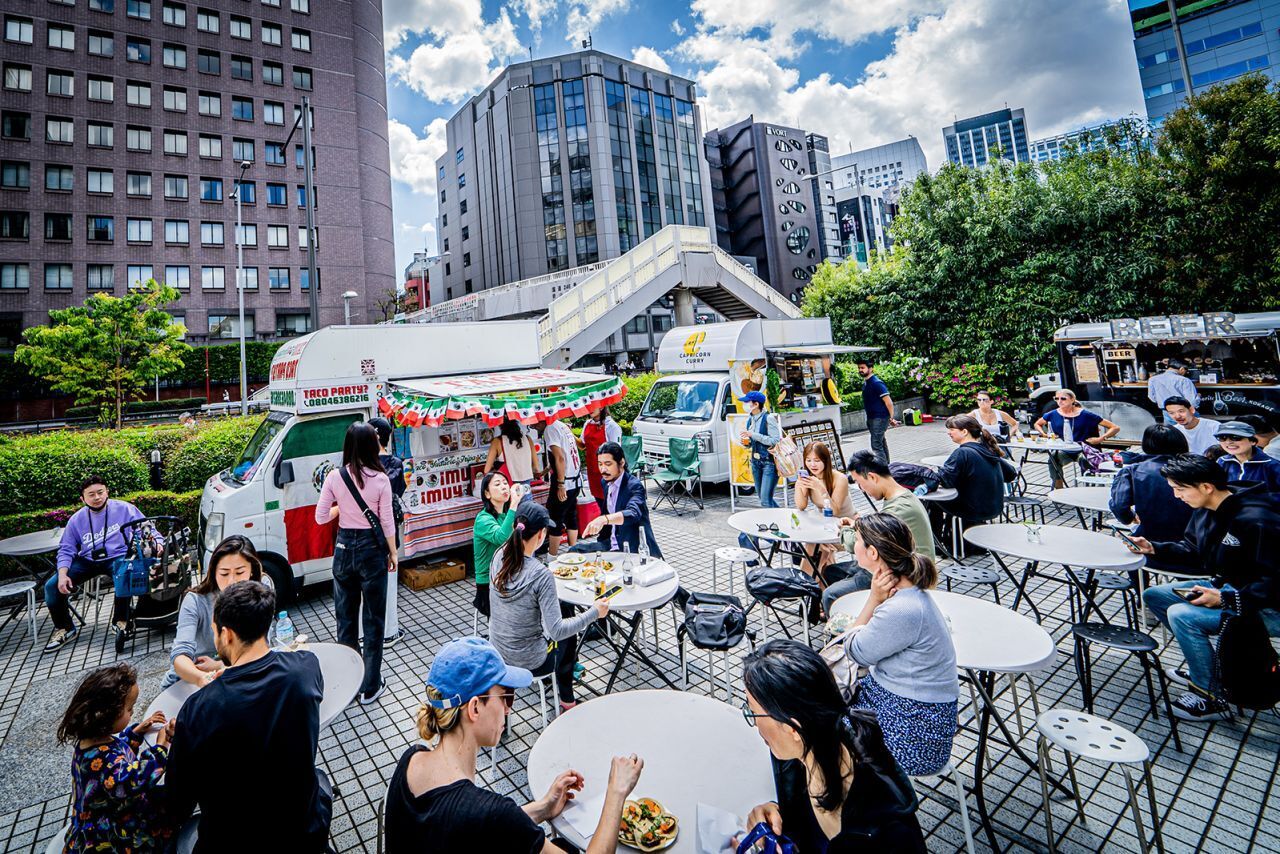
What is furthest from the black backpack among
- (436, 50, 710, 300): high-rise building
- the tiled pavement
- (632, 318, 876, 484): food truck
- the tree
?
(436, 50, 710, 300): high-rise building

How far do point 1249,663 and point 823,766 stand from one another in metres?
3.29

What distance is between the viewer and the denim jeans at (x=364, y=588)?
4.42m

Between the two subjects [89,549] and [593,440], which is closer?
[89,549]

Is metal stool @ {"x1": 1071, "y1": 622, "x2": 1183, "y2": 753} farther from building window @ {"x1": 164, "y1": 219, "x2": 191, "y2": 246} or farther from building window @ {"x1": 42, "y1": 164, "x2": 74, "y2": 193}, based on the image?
building window @ {"x1": 42, "y1": 164, "x2": 74, "y2": 193}

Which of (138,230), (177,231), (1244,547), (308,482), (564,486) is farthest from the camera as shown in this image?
(177,231)

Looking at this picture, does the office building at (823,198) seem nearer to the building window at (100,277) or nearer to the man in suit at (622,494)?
the building window at (100,277)

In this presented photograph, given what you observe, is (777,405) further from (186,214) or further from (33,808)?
(186,214)

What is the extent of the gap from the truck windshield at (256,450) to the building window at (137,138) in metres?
41.7

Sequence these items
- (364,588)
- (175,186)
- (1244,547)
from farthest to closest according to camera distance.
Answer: (175,186) < (364,588) < (1244,547)

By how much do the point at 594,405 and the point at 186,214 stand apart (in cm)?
4181

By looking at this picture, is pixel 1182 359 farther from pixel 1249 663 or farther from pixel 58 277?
pixel 58 277

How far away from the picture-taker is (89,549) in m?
5.73

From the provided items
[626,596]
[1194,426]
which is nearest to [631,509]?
[626,596]

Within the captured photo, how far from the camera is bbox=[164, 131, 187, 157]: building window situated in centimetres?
3466
